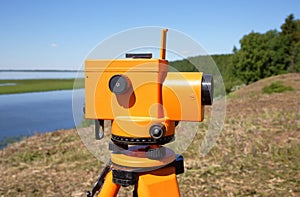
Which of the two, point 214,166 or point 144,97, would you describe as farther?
point 214,166

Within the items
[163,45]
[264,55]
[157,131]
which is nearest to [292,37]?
[264,55]

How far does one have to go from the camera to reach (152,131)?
1.29 meters

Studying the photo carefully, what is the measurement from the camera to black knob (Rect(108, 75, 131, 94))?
4.30ft

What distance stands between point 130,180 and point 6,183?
123 inches

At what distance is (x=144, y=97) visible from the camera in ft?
4.42

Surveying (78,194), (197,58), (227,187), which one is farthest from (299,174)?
(197,58)

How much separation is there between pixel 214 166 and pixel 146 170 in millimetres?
2827

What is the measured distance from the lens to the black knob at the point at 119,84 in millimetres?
1312

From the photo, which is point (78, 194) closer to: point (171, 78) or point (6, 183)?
point (6, 183)

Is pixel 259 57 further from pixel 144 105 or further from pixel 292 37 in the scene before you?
pixel 144 105

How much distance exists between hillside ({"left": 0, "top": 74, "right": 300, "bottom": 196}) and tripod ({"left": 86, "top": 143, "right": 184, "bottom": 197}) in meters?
1.98

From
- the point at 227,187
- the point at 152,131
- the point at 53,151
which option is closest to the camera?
the point at 152,131

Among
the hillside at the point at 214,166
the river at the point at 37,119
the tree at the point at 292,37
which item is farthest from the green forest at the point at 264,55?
the hillside at the point at 214,166

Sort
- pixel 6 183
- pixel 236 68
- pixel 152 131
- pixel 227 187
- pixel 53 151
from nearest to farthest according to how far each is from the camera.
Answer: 1. pixel 152 131
2. pixel 227 187
3. pixel 6 183
4. pixel 53 151
5. pixel 236 68
